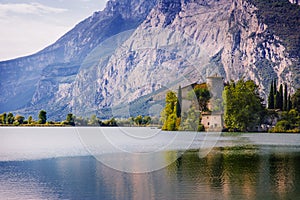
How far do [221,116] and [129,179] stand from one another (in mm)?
53578

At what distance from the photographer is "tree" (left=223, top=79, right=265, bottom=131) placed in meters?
71.3

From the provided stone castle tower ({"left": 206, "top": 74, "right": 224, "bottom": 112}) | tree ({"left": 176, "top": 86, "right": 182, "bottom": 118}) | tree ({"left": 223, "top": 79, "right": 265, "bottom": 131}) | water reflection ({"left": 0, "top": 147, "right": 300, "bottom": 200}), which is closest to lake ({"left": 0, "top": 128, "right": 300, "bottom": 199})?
water reflection ({"left": 0, "top": 147, "right": 300, "bottom": 200})

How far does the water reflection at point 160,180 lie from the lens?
17656 mm

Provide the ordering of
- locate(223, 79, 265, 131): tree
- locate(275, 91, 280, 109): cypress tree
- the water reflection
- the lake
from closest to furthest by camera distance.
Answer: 1. the water reflection
2. the lake
3. locate(223, 79, 265, 131): tree
4. locate(275, 91, 280, 109): cypress tree

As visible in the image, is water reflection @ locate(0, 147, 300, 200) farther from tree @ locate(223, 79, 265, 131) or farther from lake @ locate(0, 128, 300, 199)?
tree @ locate(223, 79, 265, 131)

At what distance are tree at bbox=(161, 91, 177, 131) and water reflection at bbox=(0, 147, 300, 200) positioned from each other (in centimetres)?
4283

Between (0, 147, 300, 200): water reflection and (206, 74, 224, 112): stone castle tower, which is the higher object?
(206, 74, 224, 112): stone castle tower

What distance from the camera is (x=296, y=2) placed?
188 m

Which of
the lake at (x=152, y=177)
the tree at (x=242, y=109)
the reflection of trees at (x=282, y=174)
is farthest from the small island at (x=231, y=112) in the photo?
the reflection of trees at (x=282, y=174)

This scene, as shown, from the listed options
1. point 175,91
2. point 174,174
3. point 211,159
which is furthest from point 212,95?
point 174,174

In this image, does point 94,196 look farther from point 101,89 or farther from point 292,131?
point 101,89

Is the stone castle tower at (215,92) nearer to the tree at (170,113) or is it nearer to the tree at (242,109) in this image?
the tree at (242,109)

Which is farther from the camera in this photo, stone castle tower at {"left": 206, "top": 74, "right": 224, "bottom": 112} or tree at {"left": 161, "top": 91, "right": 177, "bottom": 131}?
stone castle tower at {"left": 206, "top": 74, "right": 224, "bottom": 112}

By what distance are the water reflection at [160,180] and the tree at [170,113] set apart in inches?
1686
